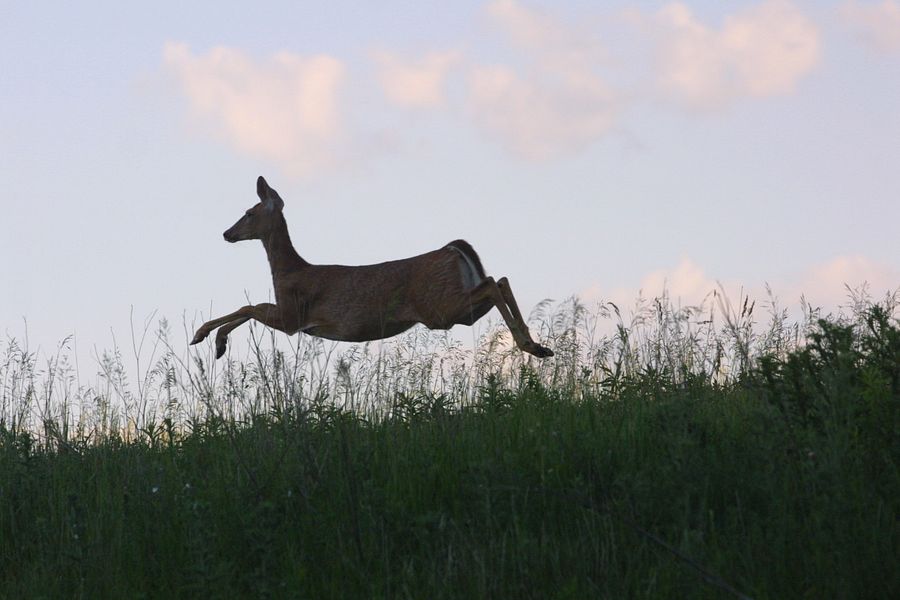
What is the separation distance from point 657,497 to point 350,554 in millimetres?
1293

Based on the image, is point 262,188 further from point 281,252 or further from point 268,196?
point 281,252

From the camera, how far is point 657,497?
176 inches

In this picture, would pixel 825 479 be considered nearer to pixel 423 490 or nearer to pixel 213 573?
pixel 423 490

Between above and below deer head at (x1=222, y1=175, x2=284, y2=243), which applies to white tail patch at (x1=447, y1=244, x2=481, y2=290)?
below

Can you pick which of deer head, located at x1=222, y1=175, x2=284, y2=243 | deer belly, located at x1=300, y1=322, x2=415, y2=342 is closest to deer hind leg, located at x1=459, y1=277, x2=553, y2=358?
deer belly, located at x1=300, y1=322, x2=415, y2=342

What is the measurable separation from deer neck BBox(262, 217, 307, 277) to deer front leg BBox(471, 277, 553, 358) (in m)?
3.03

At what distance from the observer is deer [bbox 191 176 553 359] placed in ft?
35.7

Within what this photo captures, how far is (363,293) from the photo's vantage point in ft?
38.6

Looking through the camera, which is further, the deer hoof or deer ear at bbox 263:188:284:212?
deer ear at bbox 263:188:284:212

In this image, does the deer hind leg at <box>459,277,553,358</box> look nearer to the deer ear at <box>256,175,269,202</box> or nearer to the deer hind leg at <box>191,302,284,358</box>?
the deer hind leg at <box>191,302,284,358</box>

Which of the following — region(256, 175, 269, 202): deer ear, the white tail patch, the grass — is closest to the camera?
the grass

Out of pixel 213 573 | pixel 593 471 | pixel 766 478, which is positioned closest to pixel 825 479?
pixel 766 478

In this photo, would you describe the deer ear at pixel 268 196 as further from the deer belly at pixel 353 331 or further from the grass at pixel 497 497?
the grass at pixel 497 497

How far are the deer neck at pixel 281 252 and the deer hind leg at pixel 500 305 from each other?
2754 millimetres
